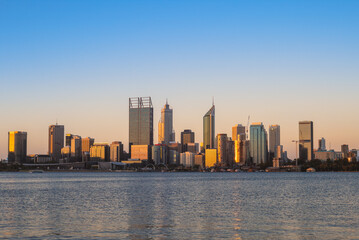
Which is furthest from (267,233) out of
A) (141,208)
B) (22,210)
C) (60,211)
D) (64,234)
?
(22,210)

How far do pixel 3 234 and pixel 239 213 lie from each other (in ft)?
90.1

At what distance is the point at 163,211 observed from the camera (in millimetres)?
60625

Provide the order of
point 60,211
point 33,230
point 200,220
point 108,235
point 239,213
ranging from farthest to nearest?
point 60,211, point 239,213, point 200,220, point 33,230, point 108,235

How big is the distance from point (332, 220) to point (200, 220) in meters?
14.0

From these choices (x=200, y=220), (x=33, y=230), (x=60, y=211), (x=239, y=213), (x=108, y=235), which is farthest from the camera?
(x=60, y=211)

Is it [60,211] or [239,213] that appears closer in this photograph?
[239,213]

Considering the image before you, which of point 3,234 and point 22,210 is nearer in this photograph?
point 3,234

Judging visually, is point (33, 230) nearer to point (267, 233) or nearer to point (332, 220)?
point (267, 233)

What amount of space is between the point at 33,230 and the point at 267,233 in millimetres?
21460

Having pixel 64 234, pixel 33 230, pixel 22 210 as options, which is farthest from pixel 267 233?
pixel 22 210

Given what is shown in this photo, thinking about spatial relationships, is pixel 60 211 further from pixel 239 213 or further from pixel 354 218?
pixel 354 218

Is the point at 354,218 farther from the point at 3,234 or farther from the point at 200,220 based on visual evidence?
the point at 3,234

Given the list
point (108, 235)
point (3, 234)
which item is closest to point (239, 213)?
point (108, 235)

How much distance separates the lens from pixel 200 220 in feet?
168
